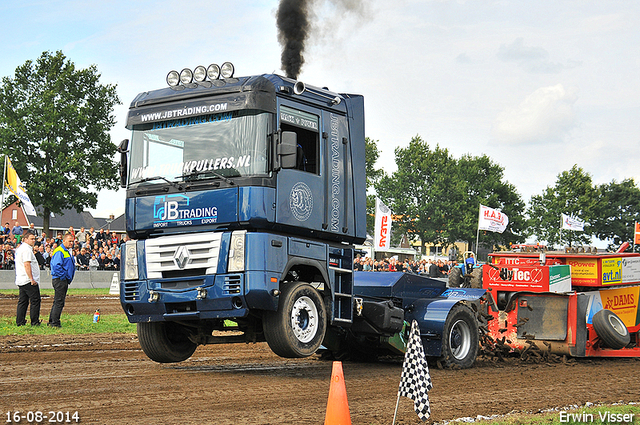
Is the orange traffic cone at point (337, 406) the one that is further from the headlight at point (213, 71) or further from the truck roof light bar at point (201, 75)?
the headlight at point (213, 71)

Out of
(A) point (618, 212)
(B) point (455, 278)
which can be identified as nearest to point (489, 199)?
(A) point (618, 212)

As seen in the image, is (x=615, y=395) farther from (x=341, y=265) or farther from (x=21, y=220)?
(x=21, y=220)

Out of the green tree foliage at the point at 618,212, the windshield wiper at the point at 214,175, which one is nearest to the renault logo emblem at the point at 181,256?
the windshield wiper at the point at 214,175

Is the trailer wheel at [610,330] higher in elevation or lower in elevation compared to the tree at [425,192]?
lower

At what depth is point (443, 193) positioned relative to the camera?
84625 millimetres

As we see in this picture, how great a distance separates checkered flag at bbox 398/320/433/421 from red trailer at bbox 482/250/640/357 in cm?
582

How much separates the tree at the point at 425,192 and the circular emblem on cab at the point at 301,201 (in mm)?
74474

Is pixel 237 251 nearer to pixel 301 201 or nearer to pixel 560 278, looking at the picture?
pixel 301 201

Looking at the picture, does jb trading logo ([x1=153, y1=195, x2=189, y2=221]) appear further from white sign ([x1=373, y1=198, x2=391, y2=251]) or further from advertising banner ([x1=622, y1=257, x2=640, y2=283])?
white sign ([x1=373, y1=198, x2=391, y2=251])

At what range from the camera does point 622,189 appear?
86562 mm

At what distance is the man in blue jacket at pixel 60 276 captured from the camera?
13.9 metres

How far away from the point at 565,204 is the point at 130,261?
7554cm

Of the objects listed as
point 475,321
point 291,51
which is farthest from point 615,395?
point 291,51

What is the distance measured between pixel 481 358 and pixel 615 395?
3.51m
